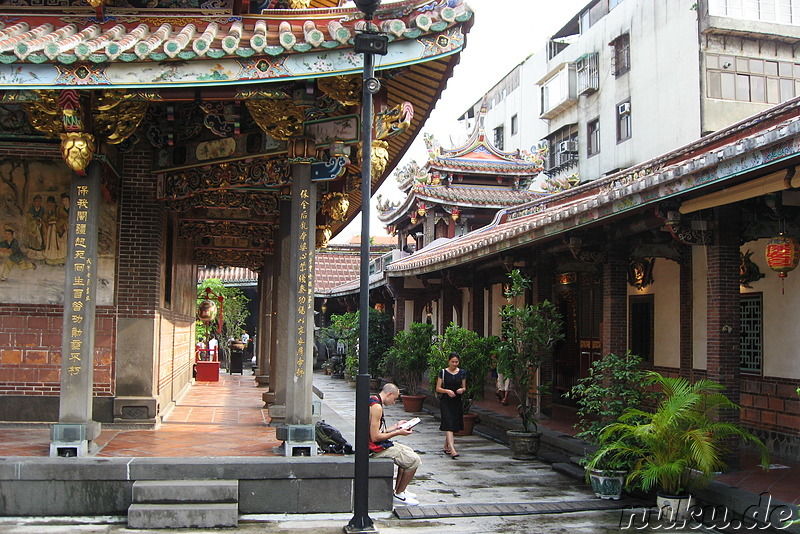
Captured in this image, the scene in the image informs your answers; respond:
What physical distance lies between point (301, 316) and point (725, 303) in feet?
16.8

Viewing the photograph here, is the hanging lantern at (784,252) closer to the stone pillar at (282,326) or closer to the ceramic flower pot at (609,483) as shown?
the ceramic flower pot at (609,483)

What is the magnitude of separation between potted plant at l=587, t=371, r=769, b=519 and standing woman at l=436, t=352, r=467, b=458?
361 cm

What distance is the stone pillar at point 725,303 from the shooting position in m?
9.39

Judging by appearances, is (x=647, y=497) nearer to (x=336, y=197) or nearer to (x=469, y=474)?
(x=469, y=474)

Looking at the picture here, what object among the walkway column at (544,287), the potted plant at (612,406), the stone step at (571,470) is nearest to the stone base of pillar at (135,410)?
the potted plant at (612,406)

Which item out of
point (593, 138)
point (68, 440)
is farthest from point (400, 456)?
point (593, 138)

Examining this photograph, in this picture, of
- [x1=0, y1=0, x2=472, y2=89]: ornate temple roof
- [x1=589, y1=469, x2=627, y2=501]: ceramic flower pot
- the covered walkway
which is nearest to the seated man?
the covered walkway

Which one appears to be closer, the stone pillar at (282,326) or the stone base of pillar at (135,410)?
the stone base of pillar at (135,410)

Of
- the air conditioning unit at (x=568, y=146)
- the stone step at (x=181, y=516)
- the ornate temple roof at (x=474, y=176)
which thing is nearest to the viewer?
the stone step at (x=181, y=516)

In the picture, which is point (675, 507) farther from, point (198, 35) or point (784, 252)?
point (198, 35)

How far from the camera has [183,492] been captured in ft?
24.3

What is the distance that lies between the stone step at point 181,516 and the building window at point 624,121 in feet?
74.9

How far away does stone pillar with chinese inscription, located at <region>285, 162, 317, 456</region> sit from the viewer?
8.27 metres

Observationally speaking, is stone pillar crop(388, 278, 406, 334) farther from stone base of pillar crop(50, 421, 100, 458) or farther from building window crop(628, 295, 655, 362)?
stone base of pillar crop(50, 421, 100, 458)
